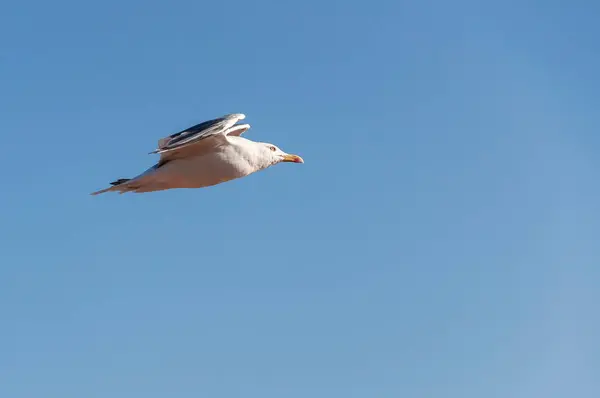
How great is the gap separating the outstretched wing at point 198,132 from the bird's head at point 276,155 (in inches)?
73.6

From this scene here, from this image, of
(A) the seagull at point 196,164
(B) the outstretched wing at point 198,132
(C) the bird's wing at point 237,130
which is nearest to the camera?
(B) the outstretched wing at point 198,132

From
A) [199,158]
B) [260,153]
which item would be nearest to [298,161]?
[260,153]

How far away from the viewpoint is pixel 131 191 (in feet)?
90.1

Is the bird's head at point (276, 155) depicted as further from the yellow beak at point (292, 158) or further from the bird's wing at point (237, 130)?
the bird's wing at point (237, 130)

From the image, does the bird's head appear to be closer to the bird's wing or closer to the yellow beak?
the yellow beak

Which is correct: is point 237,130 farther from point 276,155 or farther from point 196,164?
point 196,164

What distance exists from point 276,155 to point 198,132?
4063 millimetres

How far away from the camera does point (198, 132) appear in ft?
86.3

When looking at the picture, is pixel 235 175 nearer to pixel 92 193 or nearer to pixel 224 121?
pixel 224 121

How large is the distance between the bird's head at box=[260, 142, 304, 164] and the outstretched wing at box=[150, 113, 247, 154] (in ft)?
6.14

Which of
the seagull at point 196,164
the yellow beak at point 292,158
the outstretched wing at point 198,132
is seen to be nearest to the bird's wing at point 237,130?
the seagull at point 196,164

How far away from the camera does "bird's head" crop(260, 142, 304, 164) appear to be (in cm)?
2928

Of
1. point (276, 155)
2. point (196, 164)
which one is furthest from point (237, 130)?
point (196, 164)

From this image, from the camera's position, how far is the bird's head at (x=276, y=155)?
96.1 ft
